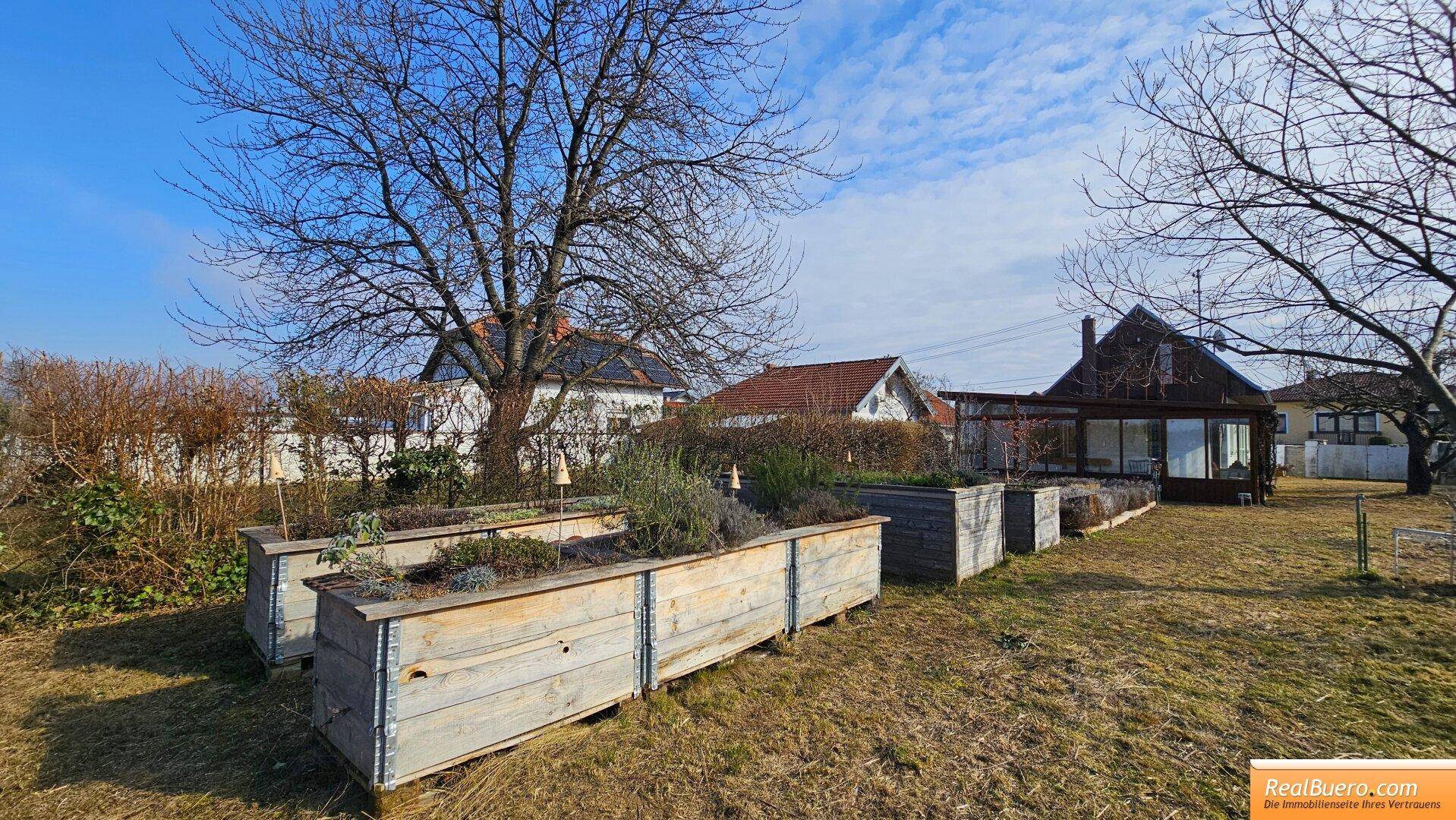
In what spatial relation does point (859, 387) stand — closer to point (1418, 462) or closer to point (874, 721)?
point (1418, 462)

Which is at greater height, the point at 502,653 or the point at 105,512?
the point at 105,512

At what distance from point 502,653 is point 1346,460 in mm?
30795

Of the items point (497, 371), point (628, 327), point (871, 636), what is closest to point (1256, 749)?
point (871, 636)

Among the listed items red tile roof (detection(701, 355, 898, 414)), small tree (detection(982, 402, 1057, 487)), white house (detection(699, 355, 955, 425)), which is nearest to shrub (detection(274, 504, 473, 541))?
small tree (detection(982, 402, 1057, 487))

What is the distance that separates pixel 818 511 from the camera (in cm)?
525

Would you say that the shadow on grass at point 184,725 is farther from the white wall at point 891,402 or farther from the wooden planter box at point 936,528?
the white wall at point 891,402

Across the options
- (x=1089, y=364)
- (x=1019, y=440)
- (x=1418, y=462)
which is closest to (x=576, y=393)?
(x=1019, y=440)

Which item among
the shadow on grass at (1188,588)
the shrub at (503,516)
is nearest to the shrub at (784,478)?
the shadow on grass at (1188,588)

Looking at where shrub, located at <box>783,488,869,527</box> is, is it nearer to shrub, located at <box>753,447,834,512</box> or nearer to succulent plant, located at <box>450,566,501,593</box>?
shrub, located at <box>753,447,834,512</box>

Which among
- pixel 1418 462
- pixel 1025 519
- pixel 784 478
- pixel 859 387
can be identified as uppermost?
pixel 859 387

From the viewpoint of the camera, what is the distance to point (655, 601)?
11.5 feet

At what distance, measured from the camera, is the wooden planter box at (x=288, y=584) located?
3.95 m

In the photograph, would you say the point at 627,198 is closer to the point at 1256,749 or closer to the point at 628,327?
the point at 628,327

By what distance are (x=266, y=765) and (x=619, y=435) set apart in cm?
575
